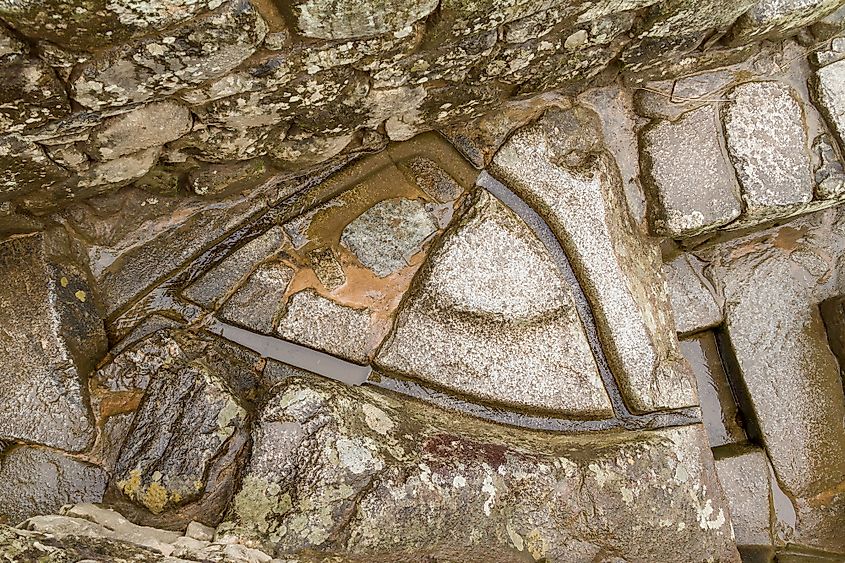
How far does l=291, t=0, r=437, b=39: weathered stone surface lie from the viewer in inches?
57.3

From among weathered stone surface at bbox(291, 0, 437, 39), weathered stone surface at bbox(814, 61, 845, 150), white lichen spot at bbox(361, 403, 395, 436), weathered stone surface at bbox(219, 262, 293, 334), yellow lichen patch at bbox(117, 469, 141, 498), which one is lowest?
yellow lichen patch at bbox(117, 469, 141, 498)

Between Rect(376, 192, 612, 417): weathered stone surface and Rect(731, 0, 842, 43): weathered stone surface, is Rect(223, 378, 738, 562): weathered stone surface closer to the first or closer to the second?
Rect(376, 192, 612, 417): weathered stone surface

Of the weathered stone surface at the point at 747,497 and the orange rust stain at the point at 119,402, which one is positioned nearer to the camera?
the orange rust stain at the point at 119,402

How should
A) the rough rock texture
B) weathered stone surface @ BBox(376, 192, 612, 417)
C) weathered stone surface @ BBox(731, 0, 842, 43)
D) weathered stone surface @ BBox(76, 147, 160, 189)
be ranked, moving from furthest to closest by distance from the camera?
the rough rock texture < weathered stone surface @ BBox(376, 192, 612, 417) < weathered stone surface @ BBox(731, 0, 842, 43) < weathered stone surface @ BBox(76, 147, 160, 189)

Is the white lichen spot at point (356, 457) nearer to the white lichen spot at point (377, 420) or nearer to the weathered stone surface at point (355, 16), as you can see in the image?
the white lichen spot at point (377, 420)

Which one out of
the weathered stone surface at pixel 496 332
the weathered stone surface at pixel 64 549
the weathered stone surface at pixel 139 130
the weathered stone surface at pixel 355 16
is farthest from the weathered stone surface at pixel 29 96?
the weathered stone surface at pixel 496 332

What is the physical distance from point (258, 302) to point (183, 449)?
1.72 ft

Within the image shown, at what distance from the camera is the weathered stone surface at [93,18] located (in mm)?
1266

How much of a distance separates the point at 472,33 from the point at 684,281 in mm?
1349

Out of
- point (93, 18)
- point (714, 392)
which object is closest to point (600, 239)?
point (714, 392)

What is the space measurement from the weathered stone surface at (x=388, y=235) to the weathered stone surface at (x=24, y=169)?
92cm

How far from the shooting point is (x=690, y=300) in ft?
8.25

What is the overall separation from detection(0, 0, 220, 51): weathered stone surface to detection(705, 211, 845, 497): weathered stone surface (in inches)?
81.5

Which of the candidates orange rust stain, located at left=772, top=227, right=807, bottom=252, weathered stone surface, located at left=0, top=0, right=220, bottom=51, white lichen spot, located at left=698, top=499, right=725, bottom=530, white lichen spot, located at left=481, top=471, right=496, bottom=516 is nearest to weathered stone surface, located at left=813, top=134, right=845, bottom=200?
orange rust stain, located at left=772, top=227, right=807, bottom=252
